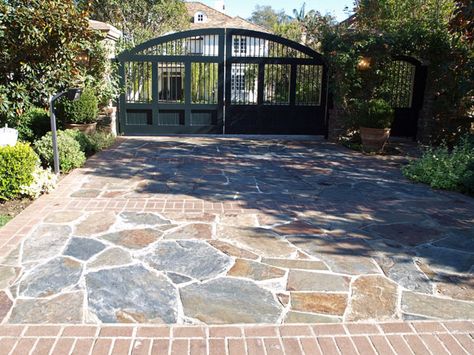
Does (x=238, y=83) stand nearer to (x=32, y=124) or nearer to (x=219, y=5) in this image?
(x=32, y=124)

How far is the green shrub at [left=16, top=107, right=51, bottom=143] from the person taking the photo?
307 inches

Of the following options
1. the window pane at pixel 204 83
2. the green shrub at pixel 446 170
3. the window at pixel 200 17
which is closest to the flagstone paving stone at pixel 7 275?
the green shrub at pixel 446 170

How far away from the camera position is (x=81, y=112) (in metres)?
8.48

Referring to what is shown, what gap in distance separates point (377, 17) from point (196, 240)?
1206cm

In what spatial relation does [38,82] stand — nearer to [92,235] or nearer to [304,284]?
[92,235]

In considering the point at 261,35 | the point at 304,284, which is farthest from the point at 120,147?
the point at 304,284

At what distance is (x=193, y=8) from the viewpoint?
3616 centimetres

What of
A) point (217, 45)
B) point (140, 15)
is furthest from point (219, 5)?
point (217, 45)

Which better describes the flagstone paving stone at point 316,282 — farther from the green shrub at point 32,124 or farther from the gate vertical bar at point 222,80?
the gate vertical bar at point 222,80

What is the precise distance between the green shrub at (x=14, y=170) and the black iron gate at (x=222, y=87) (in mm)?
5593

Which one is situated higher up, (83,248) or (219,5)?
(219,5)

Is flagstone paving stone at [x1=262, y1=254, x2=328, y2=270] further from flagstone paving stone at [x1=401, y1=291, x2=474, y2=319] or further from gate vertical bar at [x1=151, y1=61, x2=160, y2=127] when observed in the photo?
gate vertical bar at [x1=151, y1=61, x2=160, y2=127]

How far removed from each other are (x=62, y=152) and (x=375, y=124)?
5.91 m

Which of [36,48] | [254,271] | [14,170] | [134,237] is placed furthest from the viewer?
[36,48]
